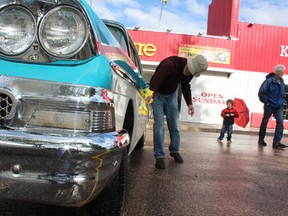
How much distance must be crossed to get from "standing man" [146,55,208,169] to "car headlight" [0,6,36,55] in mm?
2541

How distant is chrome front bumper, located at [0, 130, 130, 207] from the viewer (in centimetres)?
165

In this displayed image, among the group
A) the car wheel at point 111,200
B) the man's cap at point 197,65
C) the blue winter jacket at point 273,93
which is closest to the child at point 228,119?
the blue winter jacket at point 273,93

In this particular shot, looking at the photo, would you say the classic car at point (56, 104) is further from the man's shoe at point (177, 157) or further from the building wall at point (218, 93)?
the building wall at point (218, 93)

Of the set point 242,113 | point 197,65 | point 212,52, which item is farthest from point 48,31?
point 212,52

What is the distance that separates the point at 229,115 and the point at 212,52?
8.50 m

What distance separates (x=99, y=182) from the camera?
1786mm

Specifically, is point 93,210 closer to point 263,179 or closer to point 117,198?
point 117,198

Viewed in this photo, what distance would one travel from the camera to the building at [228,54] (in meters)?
17.6

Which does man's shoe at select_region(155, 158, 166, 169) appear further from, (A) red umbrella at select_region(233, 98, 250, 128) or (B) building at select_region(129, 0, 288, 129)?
(B) building at select_region(129, 0, 288, 129)

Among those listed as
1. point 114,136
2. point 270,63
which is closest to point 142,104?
point 114,136

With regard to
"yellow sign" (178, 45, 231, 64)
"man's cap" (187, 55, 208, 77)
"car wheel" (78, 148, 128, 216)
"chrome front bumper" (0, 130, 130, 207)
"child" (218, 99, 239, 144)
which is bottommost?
"child" (218, 99, 239, 144)

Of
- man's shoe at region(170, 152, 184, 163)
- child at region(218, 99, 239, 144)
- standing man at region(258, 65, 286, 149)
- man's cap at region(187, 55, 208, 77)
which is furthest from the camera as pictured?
child at region(218, 99, 239, 144)

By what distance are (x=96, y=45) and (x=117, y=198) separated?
3.07ft

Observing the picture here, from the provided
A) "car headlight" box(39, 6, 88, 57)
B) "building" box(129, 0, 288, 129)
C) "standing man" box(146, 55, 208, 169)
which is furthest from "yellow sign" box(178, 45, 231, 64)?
"car headlight" box(39, 6, 88, 57)
